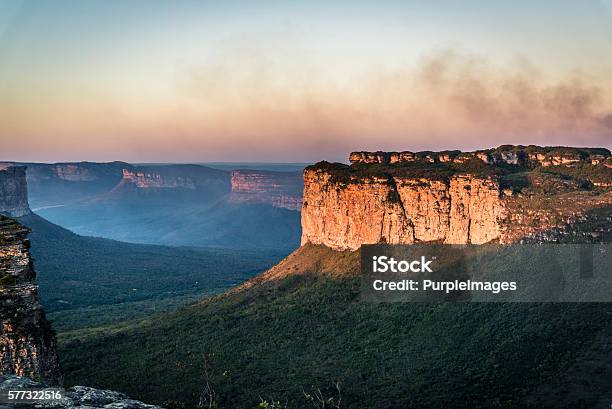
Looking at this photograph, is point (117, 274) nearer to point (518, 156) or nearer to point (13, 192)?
point (13, 192)

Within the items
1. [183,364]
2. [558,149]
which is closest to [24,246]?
[183,364]

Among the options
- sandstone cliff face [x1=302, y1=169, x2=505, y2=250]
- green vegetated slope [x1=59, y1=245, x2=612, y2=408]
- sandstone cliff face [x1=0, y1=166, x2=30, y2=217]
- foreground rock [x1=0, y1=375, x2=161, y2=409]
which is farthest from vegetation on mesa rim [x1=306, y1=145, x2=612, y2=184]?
sandstone cliff face [x1=0, y1=166, x2=30, y2=217]

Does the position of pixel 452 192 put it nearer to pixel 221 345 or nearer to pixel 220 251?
pixel 221 345

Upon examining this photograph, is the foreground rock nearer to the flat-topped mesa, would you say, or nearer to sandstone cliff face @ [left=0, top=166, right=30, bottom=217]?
the flat-topped mesa

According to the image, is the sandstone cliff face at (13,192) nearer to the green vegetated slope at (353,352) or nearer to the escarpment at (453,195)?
the green vegetated slope at (353,352)

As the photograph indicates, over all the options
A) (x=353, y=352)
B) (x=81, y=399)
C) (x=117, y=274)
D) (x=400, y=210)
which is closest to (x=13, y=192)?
(x=117, y=274)

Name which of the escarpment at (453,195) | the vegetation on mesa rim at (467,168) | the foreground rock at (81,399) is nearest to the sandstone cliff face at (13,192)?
the escarpment at (453,195)
